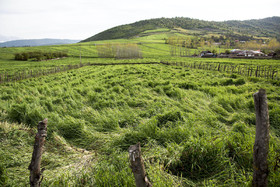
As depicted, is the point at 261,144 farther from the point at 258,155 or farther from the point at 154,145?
the point at 154,145

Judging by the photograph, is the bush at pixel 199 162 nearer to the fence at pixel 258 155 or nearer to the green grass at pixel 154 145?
the green grass at pixel 154 145

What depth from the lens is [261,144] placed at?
171cm

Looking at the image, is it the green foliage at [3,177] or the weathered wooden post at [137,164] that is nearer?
the weathered wooden post at [137,164]

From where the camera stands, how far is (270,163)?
220 cm

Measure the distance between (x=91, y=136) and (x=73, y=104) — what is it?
2.78 meters

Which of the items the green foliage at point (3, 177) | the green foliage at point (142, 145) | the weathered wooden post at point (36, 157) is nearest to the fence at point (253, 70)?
the green foliage at point (142, 145)

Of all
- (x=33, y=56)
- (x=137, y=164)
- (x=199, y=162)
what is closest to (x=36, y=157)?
(x=137, y=164)

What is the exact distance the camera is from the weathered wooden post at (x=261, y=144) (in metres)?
1.66

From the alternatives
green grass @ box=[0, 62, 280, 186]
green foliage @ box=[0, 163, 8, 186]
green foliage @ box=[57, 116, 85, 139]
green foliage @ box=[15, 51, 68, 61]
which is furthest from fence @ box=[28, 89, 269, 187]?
green foliage @ box=[15, 51, 68, 61]

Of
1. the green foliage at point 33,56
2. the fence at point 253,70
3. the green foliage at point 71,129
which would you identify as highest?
the green foliage at point 33,56

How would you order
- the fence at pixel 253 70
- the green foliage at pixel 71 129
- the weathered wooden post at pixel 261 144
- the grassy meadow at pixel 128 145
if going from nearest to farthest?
the weathered wooden post at pixel 261 144 < the grassy meadow at pixel 128 145 < the green foliage at pixel 71 129 < the fence at pixel 253 70

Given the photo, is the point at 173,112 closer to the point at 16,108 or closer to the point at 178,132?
the point at 178,132

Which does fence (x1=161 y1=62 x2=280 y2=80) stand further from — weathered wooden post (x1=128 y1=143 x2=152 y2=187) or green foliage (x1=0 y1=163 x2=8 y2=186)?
green foliage (x1=0 y1=163 x2=8 y2=186)

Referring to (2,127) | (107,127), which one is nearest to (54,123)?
(2,127)
